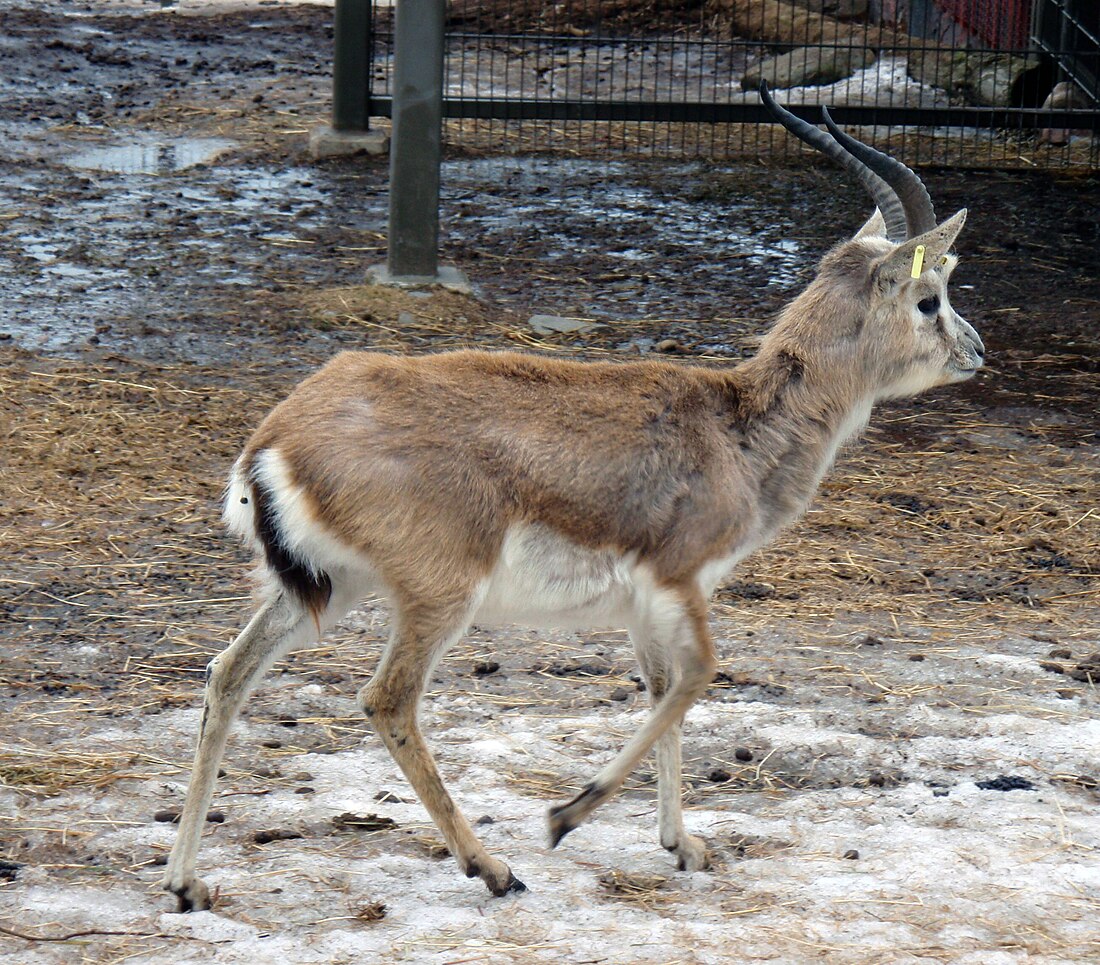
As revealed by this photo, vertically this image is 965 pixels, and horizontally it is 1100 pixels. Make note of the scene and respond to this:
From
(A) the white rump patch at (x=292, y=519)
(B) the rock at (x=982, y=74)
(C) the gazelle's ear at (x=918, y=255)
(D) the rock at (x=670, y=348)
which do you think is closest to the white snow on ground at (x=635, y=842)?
(A) the white rump patch at (x=292, y=519)

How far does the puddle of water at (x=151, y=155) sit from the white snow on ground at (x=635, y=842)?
8000mm

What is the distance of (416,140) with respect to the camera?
973 centimetres

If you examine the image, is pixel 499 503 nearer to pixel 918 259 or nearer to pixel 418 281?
pixel 918 259

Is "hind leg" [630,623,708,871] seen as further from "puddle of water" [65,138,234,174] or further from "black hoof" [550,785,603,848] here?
"puddle of water" [65,138,234,174]

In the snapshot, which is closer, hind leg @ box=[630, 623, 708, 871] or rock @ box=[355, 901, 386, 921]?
rock @ box=[355, 901, 386, 921]

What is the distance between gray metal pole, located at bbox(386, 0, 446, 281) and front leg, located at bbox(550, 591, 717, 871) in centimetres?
572

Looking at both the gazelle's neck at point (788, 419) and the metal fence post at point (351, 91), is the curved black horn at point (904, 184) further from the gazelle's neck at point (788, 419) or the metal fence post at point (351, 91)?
the metal fence post at point (351, 91)

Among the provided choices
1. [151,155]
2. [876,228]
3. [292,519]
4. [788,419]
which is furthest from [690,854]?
[151,155]

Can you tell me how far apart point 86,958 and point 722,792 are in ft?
6.55

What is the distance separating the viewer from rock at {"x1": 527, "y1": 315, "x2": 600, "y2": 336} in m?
A: 9.20

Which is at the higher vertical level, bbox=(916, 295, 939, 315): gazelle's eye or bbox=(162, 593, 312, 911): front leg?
bbox=(916, 295, 939, 315): gazelle's eye

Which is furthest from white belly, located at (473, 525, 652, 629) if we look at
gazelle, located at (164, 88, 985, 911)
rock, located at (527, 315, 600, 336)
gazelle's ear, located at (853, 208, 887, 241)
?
rock, located at (527, 315, 600, 336)

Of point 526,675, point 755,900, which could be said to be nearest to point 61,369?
point 526,675

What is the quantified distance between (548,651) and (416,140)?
4834mm
